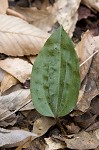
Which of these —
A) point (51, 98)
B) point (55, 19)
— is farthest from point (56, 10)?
point (51, 98)

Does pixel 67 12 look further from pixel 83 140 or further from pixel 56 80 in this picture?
pixel 83 140

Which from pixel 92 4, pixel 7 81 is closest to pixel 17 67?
pixel 7 81

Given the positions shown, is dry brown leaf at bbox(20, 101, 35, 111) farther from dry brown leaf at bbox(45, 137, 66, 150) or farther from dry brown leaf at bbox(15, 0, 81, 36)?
dry brown leaf at bbox(15, 0, 81, 36)

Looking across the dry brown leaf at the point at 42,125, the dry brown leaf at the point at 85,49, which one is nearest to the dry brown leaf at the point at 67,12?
the dry brown leaf at the point at 85,49

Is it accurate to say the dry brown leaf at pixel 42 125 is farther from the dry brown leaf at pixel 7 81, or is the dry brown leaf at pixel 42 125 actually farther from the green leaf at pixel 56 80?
the dry brown leaf at pixel 7 81

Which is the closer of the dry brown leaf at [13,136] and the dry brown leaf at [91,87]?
the dry brown leaf at [13,136]
